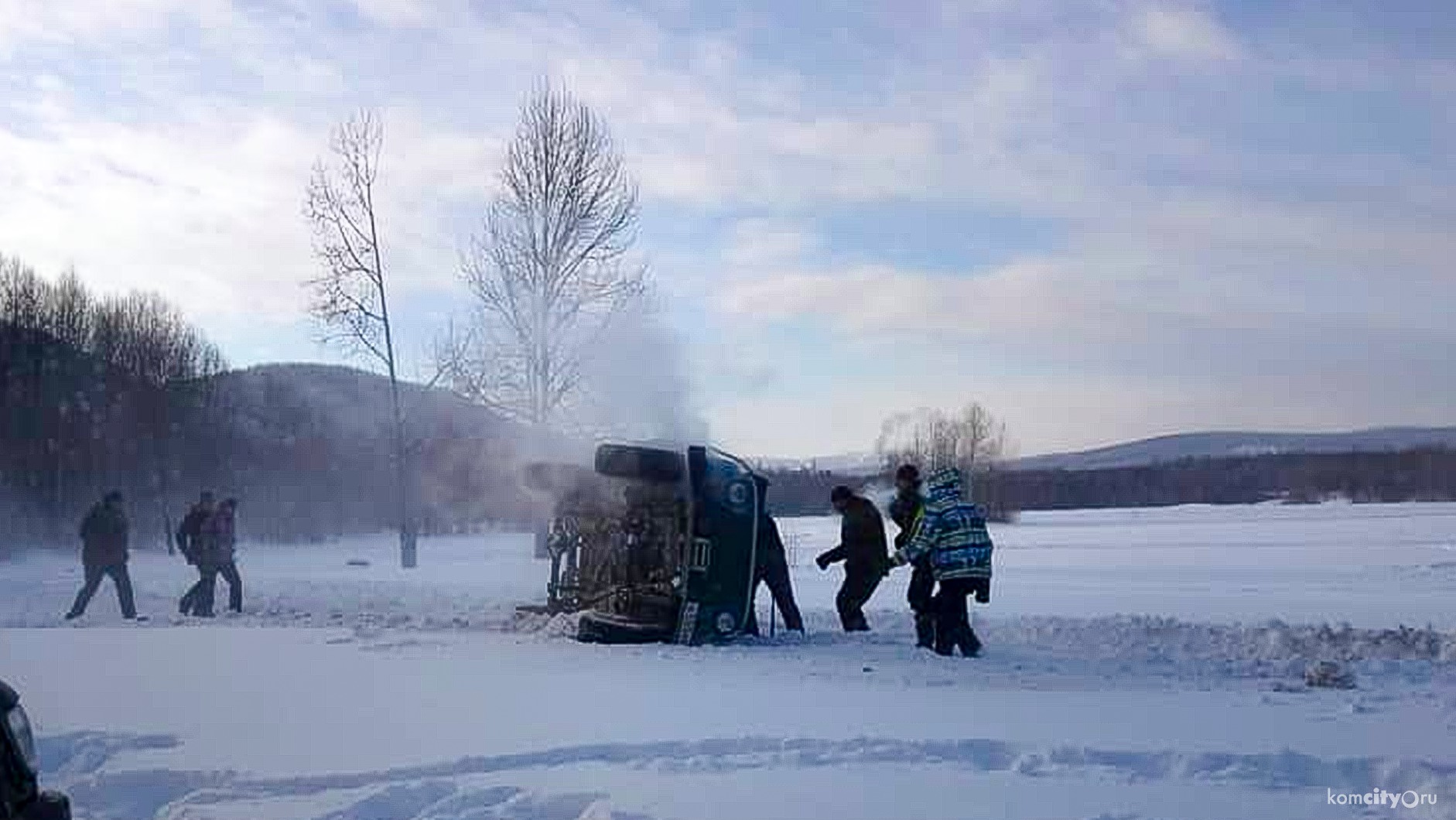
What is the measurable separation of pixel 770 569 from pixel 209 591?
373 inches

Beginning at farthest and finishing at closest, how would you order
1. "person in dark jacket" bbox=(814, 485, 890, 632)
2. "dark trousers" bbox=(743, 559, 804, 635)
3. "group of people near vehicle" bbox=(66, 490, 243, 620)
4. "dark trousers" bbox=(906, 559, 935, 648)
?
"group of people near vehicle" bbox=(66, 490, 243, 620), "person in dark jacket" bbox=(814, 485, 890, 632), "dark trousers" bbox=(743, 559, 804, 635), "dark trousers" bbox=(906, 559, 935, 648)

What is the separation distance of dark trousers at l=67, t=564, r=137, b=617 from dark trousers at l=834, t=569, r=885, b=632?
10181mm

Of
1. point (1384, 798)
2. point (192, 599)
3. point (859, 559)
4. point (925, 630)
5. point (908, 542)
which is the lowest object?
point (1384, 798)

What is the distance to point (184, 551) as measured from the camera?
21531 millimetres

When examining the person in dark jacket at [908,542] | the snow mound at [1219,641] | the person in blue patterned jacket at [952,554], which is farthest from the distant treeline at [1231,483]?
the person in blue patterned jacket at [952,554]

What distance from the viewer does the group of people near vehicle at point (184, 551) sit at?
2038 centimetres

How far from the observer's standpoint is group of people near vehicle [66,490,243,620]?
802 inches

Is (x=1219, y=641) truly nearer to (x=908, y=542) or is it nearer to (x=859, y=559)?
(x=908, y=542)

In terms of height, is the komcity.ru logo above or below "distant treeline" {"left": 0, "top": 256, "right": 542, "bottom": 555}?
below

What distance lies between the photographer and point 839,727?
8.48 m

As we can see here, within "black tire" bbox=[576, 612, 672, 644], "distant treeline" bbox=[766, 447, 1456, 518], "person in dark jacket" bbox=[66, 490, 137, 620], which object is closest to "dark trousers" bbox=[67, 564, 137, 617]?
"person in dark jacket" bbox=[66, 490, 137, 620]

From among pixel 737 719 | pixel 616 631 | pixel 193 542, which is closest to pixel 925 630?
pixel 616 631

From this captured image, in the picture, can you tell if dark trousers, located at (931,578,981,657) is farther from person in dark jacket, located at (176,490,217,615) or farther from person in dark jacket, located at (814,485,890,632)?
person in dark jacket, located at (176,490,217,615)

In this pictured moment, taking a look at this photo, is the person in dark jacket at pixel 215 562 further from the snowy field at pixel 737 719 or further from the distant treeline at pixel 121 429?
the distant treeline at pixel 121 429
